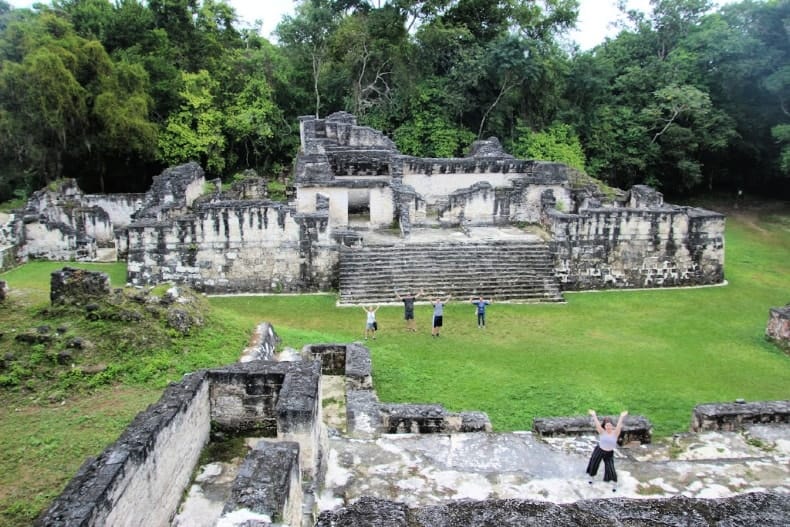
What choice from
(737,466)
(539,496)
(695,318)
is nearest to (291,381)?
(539,496)

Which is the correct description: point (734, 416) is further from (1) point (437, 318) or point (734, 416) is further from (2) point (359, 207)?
(2) point (359, 207)

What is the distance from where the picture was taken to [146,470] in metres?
5.48

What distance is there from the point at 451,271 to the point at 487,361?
4939mm

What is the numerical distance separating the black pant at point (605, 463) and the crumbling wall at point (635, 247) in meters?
10.6

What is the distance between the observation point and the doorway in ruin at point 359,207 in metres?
20.1

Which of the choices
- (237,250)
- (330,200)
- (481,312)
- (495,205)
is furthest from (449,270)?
(237,250)

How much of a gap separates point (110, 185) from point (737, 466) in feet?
92.5

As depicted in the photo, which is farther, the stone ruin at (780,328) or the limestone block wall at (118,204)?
the limestone block wall at (118,204)

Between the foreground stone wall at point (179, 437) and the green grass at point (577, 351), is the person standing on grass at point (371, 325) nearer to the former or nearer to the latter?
the green grass at point (577, 351)

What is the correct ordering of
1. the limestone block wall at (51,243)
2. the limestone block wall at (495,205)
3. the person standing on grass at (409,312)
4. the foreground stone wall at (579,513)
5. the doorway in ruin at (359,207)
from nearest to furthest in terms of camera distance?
the foreground stone wall at (579,513), the person standing on grass at (409,312), the limestone block wall at (51,243), the doorway in ruin at (359,207), the limestone block wall at (495,205)

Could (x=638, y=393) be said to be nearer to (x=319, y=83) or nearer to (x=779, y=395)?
(x=779, y=395)

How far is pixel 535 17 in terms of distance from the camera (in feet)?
102

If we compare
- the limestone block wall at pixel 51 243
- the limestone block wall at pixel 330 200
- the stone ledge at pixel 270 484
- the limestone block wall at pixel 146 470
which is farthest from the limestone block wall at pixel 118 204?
the stone ledge at pixel 270 484

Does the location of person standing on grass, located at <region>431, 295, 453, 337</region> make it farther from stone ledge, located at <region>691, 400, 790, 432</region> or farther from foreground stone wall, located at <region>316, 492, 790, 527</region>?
foreground stone wall, located at <region>316, 492, 790, 527</region>
